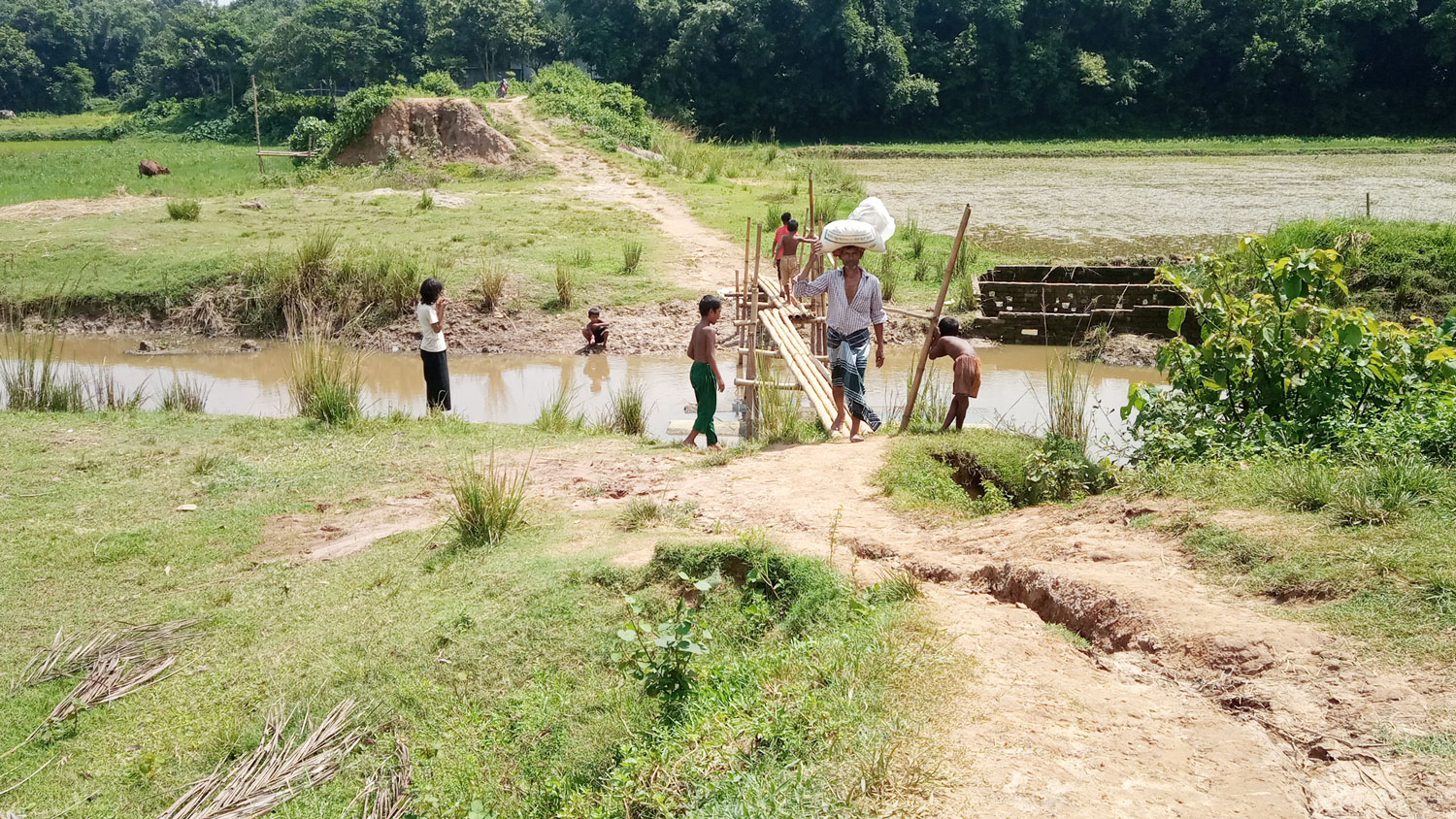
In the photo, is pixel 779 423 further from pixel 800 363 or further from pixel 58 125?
pixel 58 125

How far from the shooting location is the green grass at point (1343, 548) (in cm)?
362

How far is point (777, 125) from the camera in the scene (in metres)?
45.1

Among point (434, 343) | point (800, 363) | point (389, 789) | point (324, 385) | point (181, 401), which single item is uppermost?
point (434, 343)

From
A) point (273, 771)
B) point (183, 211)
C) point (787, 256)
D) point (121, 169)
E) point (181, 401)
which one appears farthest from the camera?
point (121, 169)

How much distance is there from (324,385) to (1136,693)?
668 cm

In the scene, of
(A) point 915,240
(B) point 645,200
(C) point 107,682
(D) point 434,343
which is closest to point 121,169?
(B) point 645,200

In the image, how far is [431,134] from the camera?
25.8 m

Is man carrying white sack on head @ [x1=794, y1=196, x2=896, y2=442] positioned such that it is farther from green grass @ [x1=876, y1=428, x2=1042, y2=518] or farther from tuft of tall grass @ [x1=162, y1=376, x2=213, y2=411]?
tuft of tall grass @ [x1=162, y1=376, x2=213, y2=411]

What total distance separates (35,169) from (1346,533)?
105ft

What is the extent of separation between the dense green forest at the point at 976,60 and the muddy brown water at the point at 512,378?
30059 millimetres

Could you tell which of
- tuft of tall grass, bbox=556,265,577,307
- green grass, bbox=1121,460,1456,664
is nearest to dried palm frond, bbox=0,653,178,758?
green grass, bbox=1121,460,1456,664

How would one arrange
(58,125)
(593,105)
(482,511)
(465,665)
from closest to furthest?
1. (465,665)
2. (482,511)
3. (593,105)
4. (58,125)

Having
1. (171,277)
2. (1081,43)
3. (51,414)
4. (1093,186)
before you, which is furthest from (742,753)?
(1081,43)

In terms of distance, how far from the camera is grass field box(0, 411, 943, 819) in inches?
135
